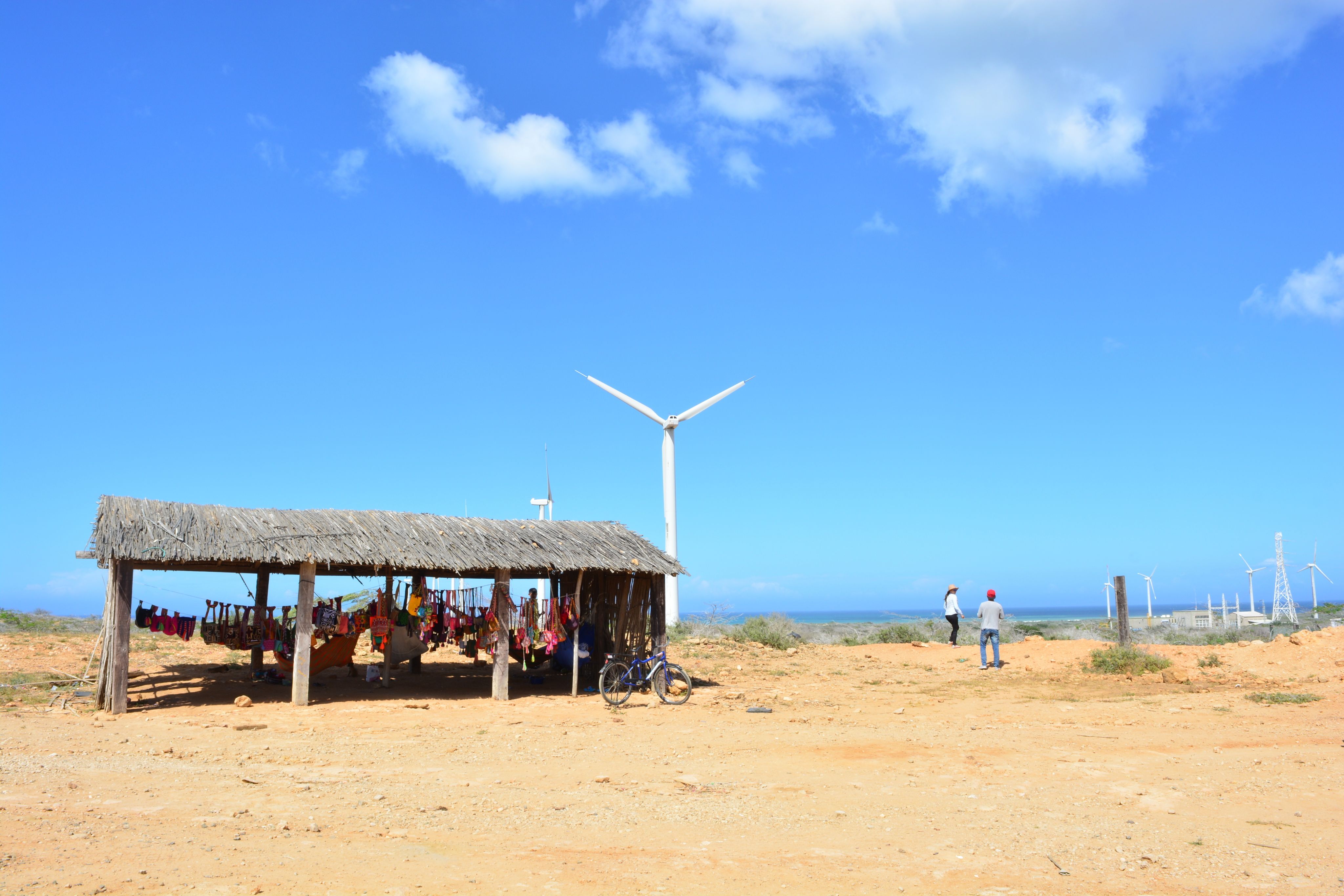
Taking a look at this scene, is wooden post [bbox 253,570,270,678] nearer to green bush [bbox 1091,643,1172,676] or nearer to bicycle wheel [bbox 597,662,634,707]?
bicycle wheel [bbox 597,662,634,707]

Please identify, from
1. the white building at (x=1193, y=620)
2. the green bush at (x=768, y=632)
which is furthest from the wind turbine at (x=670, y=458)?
the white building at (x=1193, y=620)

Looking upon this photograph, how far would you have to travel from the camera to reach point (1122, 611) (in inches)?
798

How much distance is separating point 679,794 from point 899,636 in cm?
2175

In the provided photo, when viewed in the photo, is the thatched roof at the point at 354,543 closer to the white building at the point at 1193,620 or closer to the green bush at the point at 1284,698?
the green bush at the point at 1284,698

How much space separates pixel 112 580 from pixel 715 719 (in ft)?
30.3

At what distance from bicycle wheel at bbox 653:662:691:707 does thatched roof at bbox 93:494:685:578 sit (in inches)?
68.0

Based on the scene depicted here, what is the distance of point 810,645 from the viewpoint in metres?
26.9

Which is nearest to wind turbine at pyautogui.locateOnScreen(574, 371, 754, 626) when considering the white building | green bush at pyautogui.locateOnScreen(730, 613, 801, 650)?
green bush at pyautogui.locateOnScreen(730, 613, 801, 650)

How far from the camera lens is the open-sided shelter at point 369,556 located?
13797 millimetres

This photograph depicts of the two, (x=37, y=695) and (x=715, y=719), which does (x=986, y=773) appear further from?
(x=37, y=695)

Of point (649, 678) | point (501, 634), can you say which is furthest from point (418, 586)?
point (649, 678)

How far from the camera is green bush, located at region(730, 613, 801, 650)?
26.0 m

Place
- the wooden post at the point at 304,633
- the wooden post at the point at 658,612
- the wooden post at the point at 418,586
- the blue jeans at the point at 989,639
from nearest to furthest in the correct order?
the wooden post at the point at 304,633, the wooden post at the point at 418,586, the wooden post at the point at 658,612, the blue jeans at the point at 989,639

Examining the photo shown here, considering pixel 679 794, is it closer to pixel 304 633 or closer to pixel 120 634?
pixel 304 633
